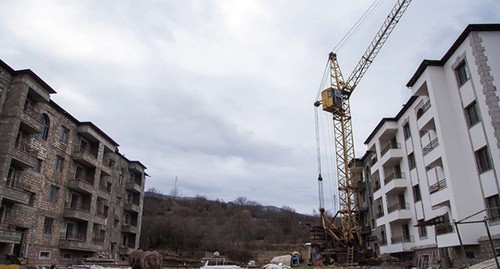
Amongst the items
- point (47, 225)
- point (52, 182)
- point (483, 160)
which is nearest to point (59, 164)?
point (52, 182)

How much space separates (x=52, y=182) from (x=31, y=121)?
6919 mm

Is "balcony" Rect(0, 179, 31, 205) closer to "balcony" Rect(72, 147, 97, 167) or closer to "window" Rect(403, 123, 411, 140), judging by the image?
"balcony" Rect(72, 147, 97, 167)

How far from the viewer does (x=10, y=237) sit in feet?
83.9

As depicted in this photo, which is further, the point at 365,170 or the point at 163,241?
the point at 163,241

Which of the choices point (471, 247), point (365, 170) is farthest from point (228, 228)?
point (471, 247)

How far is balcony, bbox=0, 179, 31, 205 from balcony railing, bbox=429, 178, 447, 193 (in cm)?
2907

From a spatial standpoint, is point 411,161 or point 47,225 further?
point 411,161

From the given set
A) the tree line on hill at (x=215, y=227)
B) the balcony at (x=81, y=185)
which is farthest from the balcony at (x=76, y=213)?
the tree line on hill at (x=215, y=227)

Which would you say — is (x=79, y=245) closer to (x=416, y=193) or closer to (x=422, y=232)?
(x=422, y=232)

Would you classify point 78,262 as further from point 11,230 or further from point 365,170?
point 365,170

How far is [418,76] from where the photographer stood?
89.1 feet

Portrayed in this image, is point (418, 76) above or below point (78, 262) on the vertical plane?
above

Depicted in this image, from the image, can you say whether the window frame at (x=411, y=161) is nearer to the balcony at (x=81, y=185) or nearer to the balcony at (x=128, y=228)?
the balcony at (x=81, y=185)

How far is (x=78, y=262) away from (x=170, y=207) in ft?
207
